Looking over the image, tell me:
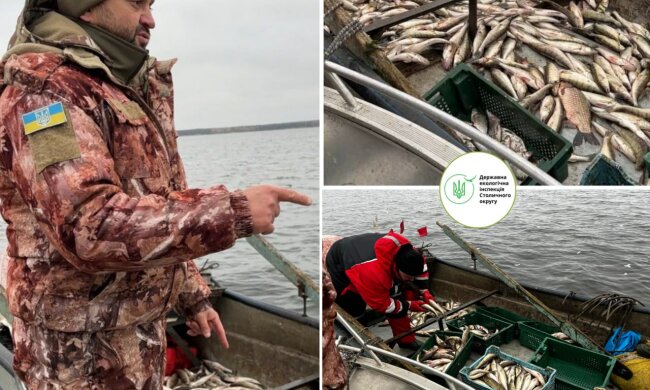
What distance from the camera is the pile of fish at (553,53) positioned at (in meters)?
3.08

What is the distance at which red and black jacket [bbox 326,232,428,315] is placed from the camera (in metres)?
3.34

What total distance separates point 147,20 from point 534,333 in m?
3.33

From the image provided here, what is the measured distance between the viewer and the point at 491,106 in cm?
297

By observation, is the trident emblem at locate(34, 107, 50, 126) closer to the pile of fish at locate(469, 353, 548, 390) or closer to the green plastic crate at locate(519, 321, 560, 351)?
the pile of fish at locate(469, 353, 548, 390)

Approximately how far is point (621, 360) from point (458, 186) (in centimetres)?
192

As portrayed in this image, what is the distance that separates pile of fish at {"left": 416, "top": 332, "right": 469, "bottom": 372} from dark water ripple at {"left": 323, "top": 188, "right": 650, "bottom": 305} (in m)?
0.68

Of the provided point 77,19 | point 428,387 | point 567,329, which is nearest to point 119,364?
point 77,19

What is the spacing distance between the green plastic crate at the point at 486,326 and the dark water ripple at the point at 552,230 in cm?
43

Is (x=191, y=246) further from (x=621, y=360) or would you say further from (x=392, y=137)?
(x=621, y=360)

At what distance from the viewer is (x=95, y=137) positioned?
102cm

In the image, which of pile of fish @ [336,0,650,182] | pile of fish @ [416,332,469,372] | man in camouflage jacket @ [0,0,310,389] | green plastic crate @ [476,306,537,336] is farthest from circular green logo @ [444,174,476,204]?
green plastic crate @ [476,306,537,336]

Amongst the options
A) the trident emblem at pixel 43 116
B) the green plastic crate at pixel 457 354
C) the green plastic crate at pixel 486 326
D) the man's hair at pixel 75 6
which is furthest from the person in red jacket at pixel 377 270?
the trident emblem at pixel 43 116

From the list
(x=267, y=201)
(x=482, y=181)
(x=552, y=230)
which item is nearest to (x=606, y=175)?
(x=552, y=230)

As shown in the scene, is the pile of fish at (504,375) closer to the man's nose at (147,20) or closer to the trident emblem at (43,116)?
the man's nose at (147,20)
